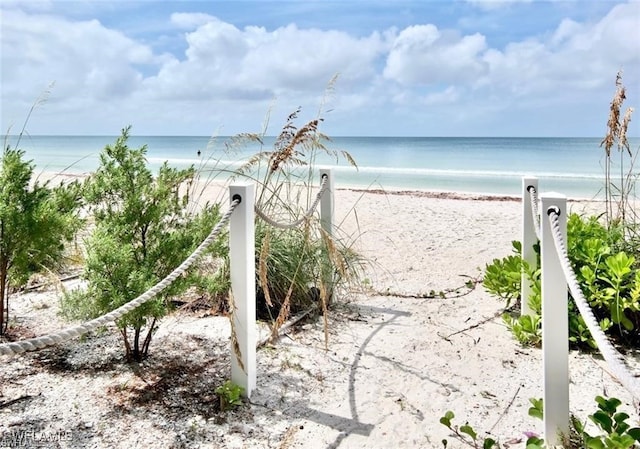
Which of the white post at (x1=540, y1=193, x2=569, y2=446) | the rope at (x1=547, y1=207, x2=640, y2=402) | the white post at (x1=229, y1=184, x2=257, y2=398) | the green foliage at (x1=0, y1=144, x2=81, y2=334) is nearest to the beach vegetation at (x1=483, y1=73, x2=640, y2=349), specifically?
the white post at (x1=540, y1=193, x2=569, y2=446)

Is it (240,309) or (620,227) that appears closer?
(240,309)

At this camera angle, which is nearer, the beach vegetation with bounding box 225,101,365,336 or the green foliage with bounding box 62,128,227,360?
the green foliage with bounding box 62,128,227,360

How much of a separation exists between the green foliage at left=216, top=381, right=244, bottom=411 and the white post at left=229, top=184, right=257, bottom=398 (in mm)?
86

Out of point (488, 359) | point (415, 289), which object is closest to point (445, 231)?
point (415, 289)

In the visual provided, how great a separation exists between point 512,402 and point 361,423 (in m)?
0.86

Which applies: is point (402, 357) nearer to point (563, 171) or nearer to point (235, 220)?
point (235, 220)

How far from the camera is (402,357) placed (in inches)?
132

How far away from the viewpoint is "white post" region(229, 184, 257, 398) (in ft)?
8.53

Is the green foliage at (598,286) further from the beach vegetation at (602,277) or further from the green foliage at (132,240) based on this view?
the green foliage at (132,240)

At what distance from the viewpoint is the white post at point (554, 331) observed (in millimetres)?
2189

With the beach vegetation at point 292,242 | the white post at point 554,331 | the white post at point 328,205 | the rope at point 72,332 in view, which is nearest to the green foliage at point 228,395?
the rope at point 72,332

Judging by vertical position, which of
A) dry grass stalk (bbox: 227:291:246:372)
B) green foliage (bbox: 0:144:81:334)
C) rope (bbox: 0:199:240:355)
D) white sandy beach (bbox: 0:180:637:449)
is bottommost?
white sandy beach (bbox: 0:180:637:449)

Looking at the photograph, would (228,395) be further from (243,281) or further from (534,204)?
(534,204)

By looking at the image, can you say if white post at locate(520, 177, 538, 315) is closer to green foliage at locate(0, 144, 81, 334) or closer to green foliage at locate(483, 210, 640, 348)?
green foliage at locate(483, 210, 640, 348)
